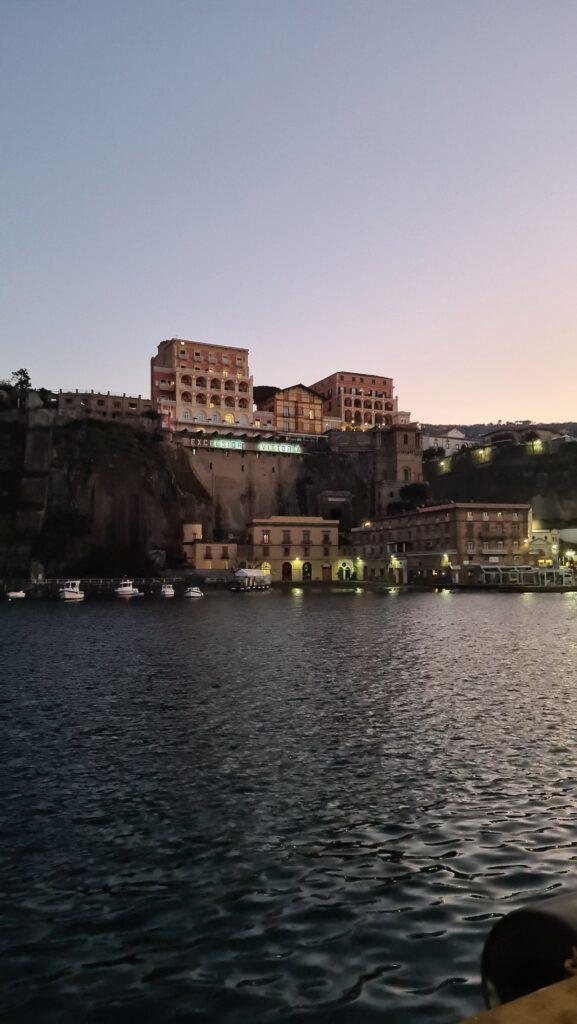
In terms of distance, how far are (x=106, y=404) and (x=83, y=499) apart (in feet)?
98.5

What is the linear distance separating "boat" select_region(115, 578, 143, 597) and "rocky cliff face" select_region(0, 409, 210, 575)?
24.0 feet

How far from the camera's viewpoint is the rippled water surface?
23.4 feet

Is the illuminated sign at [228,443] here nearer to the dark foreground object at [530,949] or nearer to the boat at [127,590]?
the boat at [127,590]

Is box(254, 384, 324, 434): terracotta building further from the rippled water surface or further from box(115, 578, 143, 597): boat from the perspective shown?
the rippled water surface

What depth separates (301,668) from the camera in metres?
30.2

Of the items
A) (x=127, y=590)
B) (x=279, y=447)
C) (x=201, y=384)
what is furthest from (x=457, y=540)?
(x=201, y=384)

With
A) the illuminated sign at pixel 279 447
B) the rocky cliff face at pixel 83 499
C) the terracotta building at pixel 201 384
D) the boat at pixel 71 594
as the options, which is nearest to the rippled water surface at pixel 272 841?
the boat at pixel 71 594

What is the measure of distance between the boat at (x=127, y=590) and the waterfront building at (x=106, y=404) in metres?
36.2

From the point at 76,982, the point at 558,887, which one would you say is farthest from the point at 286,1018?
the point at 558,887

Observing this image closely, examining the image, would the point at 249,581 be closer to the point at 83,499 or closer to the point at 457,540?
the point at 83,499

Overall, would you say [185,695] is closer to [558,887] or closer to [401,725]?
[401,725]

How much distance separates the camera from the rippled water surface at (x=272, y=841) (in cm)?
714

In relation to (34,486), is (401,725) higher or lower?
lower

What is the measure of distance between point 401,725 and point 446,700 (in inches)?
164
